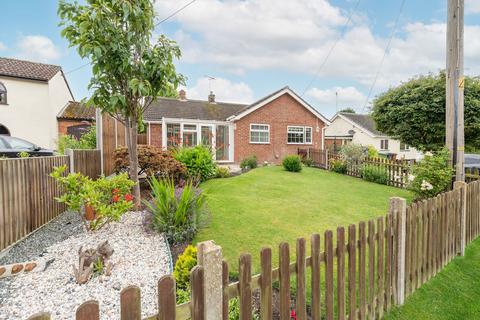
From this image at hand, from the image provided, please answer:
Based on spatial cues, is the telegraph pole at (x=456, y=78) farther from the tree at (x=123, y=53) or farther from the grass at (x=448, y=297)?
the tree at (x=123, y=53)

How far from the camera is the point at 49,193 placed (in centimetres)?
565

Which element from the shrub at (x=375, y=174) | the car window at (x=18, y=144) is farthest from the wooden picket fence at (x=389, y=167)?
the car window at (x=18, y=144)

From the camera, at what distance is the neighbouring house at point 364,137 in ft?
95.1

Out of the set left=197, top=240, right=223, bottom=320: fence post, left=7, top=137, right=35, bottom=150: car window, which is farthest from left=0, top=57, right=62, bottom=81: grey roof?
left=197, top=240, right=223, bottom=320: fence post

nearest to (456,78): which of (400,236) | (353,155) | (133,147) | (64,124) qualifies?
(400,236)

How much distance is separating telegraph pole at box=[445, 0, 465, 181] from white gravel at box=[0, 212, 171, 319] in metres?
5.88

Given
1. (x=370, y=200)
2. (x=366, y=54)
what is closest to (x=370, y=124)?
(x=366, y=54)

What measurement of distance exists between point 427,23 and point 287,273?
43.2 ft

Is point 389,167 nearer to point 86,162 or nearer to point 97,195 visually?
point 97,195

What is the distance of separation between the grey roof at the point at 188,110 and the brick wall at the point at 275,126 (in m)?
1.76

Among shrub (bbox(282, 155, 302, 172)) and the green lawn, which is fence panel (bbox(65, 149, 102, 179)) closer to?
the green lawn

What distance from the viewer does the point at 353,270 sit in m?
2.44

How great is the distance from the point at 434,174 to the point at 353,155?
22.7 ft

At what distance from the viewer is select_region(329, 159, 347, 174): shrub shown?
13445 mm
